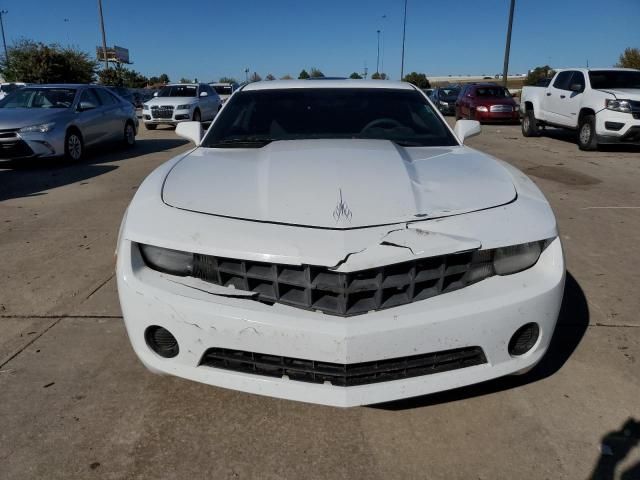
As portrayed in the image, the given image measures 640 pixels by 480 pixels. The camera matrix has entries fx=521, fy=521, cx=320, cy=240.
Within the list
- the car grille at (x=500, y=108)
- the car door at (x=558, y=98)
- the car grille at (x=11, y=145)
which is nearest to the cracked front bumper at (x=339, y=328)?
the car grille at (x=11, y=145)

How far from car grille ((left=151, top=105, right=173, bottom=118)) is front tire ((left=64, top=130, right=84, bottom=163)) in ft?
22.7

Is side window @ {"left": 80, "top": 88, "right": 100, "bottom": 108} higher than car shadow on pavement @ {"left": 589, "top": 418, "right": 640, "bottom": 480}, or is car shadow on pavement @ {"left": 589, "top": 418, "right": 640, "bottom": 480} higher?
side window @ {"left": 80, "top": 88, "right": 100, "bottom": 108}

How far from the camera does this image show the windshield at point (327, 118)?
11.0ft

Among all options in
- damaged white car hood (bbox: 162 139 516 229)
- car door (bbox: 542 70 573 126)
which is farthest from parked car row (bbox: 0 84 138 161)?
car door (bbox: 542 70 573 126)

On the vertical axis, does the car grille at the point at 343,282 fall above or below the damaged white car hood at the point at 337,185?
below

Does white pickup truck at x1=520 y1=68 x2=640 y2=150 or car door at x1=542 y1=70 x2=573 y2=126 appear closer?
white pickup truck at x1=520 y1=68 x2=640 y2=150

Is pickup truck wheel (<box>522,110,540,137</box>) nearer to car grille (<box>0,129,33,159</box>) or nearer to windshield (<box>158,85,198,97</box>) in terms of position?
windshield (<box>158,85,198,97</box>)

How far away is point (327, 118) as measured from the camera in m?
3.47

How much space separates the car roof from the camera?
148 inches

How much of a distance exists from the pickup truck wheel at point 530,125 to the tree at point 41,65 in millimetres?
30015

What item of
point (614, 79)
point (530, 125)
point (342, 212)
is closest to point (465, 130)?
point (342, 212)

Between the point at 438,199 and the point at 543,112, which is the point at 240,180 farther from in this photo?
the point at 543,112

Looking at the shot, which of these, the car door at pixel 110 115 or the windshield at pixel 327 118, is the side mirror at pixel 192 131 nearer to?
the windshield at pixel 327 118

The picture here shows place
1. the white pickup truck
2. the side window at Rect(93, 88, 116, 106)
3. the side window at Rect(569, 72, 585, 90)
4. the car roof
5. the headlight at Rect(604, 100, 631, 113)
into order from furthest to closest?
the side window at Rect(569, 72, 585, 90)
the side window at Rect(93, 88, 116, 106)
the white pickup truck
the headlight at Rect(604, 100, 631, 113)
the car roof
